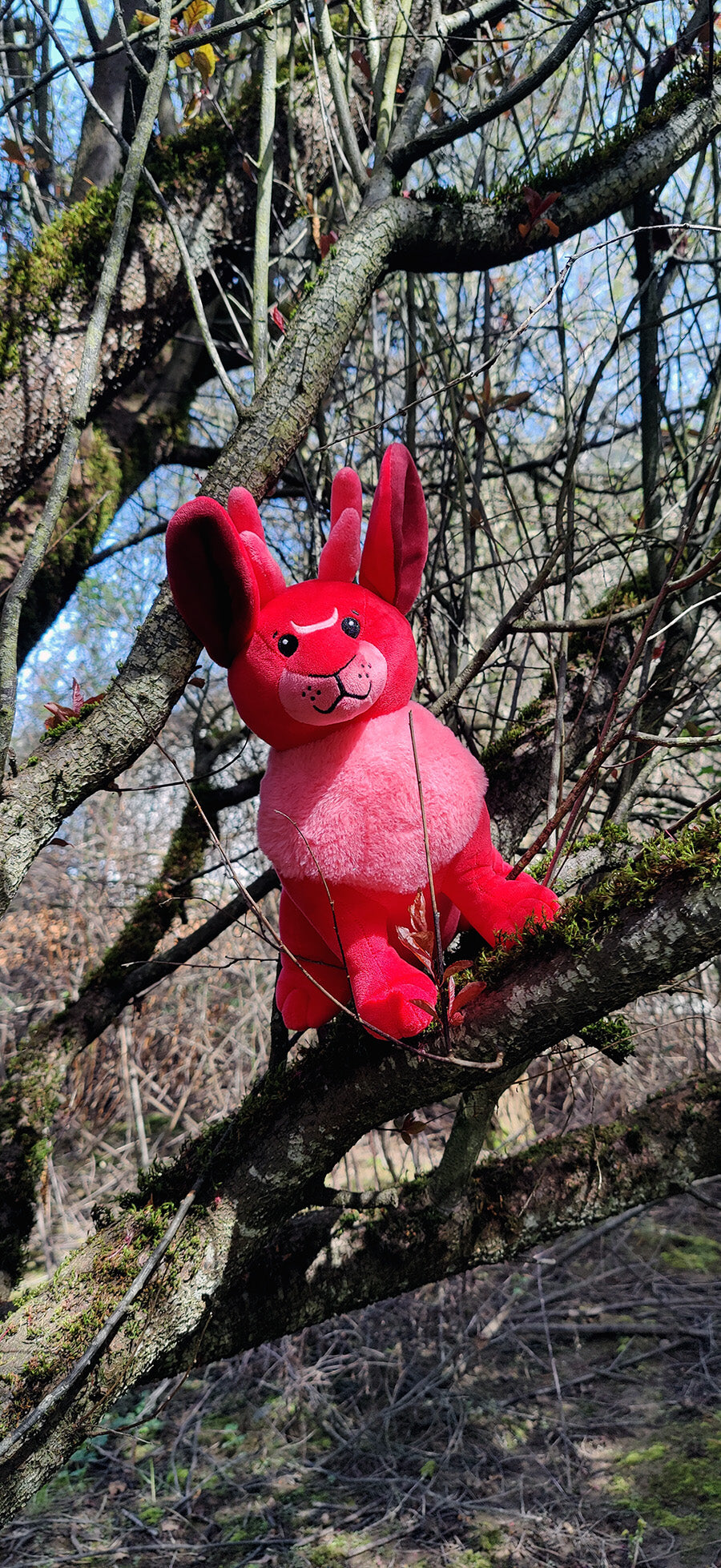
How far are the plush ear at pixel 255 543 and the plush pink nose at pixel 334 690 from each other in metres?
0.22

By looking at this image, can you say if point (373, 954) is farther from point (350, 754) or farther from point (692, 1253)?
point (692, 1253)

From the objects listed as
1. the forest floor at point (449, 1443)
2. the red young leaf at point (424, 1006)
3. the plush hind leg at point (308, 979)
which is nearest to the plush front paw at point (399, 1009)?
the red young leaf at point (424, 1006)

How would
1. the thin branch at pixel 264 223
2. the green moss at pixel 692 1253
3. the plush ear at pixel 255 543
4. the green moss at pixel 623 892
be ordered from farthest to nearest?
the green moss at pixel 692 1253 < the thin branch at pixel 264 223 < the plush ear at pixel 255 543 < the green moss at pixel 623 892

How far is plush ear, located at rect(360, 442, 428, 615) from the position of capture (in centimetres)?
156

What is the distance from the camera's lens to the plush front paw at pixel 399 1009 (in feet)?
4.19

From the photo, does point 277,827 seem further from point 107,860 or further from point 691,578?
point 107,860

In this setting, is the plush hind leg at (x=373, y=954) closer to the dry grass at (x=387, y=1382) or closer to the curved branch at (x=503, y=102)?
the dry grass at (x=387, y=1382)

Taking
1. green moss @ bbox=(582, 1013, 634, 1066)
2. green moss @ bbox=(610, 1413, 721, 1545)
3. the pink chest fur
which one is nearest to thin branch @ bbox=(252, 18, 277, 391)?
the pink chest fur

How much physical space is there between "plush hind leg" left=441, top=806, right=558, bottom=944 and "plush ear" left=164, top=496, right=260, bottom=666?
562mm

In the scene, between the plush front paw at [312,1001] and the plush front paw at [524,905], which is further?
the plush front paw at [312,1001]

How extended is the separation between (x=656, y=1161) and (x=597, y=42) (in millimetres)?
3786

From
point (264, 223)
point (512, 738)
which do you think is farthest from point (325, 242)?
point (512, 738)

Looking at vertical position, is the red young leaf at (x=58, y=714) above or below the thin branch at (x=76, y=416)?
below

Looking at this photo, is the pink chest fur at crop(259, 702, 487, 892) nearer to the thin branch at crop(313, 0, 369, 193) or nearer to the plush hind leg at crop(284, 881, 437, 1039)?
the plush hind leg at crop(284, 881, 437, 1039)
